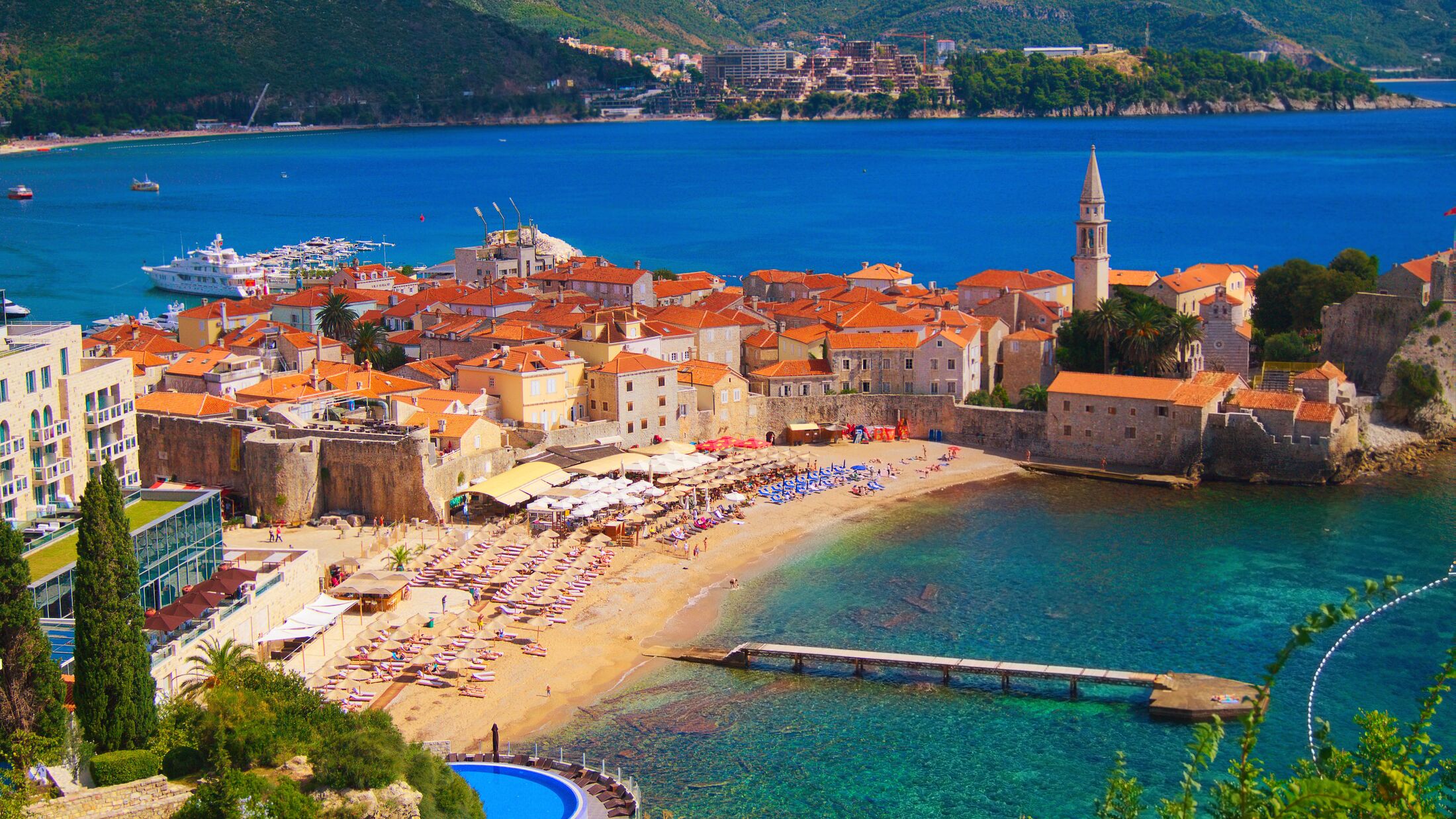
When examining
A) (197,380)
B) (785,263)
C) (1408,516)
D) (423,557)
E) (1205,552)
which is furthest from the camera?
(785,263)

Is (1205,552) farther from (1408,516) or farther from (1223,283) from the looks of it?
(1223,283)

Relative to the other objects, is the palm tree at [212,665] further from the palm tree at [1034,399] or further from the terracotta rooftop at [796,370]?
the palm tree at [1034,399]

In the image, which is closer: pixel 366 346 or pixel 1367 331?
pixel 1367 331

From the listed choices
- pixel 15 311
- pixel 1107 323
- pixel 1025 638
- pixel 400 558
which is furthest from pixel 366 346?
pixel 1025 638

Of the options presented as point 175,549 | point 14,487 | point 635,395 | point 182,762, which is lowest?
point 182,762

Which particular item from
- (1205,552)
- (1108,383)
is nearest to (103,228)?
(1108,383)

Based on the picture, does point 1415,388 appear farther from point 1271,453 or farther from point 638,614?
point 638,614
